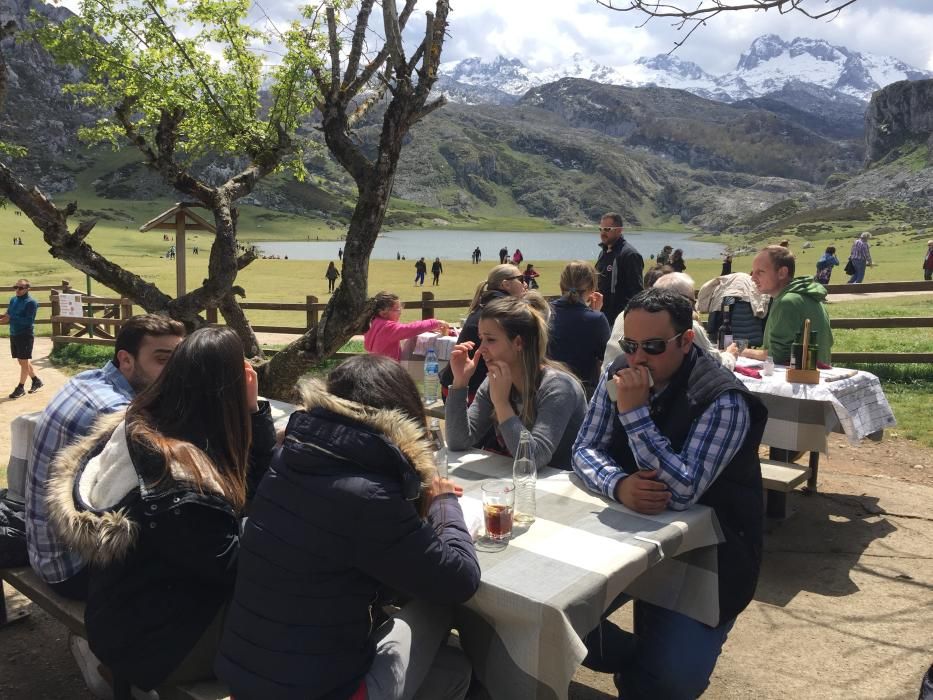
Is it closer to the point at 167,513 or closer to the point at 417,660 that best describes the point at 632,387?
the point at 417,660

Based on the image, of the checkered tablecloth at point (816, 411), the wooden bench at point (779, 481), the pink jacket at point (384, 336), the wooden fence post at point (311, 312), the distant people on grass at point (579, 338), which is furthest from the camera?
the wooden fence post at point (311, 312)

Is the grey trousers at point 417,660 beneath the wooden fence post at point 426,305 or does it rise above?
beneath

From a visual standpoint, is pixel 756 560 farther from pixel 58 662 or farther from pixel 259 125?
pixel 259 125

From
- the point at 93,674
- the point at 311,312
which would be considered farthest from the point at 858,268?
the point at 93,674

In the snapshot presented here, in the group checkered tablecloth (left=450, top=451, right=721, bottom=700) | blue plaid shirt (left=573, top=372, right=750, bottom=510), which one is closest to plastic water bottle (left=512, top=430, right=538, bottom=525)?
checkered tablecloth (left=450, top=451, right=721, bottom=700)

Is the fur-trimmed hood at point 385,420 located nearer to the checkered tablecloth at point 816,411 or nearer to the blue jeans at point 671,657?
the blue jeans at point 671,657

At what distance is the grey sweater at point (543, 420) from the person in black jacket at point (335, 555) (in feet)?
4.04

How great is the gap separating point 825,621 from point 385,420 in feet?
10.5

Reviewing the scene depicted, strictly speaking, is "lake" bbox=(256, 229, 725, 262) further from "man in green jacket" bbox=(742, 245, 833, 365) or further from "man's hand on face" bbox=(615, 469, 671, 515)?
"man's hand on face" bbox=(615, 469, 671, 515)

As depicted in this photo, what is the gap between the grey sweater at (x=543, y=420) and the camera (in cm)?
340

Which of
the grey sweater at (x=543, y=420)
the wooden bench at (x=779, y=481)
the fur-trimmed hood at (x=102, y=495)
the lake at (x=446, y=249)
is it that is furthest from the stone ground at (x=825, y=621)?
the lake at (x=446, y=249)

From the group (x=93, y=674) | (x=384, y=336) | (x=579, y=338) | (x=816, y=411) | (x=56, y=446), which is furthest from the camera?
(x=384, y=336)

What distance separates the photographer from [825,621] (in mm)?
4062

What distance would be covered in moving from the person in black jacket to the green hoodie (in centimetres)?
430
